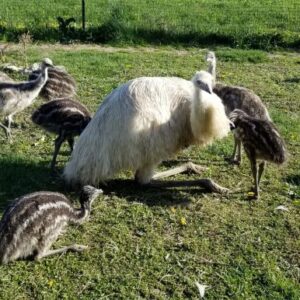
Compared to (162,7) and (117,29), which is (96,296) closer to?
(117,29)

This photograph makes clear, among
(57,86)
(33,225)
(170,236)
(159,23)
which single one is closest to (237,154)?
(170,236)

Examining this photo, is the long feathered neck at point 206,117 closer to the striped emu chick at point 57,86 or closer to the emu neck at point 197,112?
the emu neck at point 197,112

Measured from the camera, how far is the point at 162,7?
15.9m

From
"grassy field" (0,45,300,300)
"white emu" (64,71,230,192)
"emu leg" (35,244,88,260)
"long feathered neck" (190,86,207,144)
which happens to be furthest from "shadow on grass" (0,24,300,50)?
"emu leg" (35,244,88,260)

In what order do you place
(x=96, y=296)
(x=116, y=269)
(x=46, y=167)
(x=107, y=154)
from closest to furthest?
(x=96, y=296) < (x=116, y=269) < (x=107, y=154) < (x=46, y=167)

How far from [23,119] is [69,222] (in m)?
3.33

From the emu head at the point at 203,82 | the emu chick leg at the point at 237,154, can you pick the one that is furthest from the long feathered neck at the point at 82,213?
the emu chick leg at the point at 237,154

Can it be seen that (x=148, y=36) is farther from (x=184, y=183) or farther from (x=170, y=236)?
(x=170, y=236)

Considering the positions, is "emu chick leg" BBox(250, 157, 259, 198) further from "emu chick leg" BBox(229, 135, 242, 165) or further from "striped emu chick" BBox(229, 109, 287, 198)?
"emu chick leg" BBox(229, 135, 242, 165)

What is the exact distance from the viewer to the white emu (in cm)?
653

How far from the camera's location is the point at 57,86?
8945mm

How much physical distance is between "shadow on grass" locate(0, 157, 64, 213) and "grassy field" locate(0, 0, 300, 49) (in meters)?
7.20

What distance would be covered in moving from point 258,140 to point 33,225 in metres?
2.56

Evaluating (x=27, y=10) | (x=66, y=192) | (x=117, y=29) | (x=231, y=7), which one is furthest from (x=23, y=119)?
(x=231, y=7)
